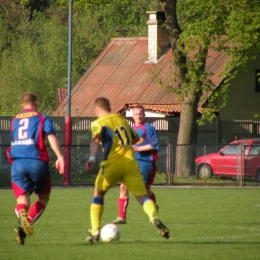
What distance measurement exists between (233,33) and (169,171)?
18.9 ft

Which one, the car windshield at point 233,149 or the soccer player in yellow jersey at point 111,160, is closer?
the soccer player in yellow jersey at point 111,160

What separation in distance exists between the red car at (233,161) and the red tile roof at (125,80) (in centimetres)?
839

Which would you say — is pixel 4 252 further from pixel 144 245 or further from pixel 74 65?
pixel 74 65

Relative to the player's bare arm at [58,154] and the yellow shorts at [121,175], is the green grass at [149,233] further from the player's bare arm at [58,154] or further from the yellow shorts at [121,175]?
the player's bare arm at [58,154]

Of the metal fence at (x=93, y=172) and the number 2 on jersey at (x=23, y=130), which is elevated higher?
the number 2 on jersey at (x=23, y=130)

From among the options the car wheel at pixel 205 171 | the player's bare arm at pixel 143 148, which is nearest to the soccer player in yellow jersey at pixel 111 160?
the player's bare arm at pixel 143 148

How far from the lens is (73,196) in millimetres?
21688

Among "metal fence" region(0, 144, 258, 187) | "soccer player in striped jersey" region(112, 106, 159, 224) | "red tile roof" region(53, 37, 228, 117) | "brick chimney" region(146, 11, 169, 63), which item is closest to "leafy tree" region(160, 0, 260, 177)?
"metal fence" region(0, 144, 258, 187)

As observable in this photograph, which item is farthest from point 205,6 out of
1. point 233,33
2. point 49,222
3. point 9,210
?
point 49,222

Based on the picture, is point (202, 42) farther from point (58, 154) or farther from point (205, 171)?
point (58, 154)

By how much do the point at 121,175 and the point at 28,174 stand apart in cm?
123

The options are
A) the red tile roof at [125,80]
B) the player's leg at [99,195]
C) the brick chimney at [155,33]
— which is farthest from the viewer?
the brick chimney at [155,33]

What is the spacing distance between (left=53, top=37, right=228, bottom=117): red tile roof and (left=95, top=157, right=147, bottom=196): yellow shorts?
26.6 m

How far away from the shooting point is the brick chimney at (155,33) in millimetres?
40906
